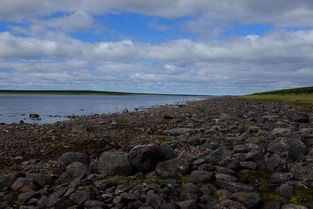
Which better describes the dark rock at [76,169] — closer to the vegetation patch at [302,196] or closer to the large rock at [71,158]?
the large rock at [71,158]

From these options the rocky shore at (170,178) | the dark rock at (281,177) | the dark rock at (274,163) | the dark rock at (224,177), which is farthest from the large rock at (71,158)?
the dark rock at (281,177)

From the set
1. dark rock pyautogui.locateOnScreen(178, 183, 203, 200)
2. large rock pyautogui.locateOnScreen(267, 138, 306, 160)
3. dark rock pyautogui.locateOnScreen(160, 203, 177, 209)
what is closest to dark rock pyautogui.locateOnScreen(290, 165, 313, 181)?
large rock pyautogui.locateOnScreen(267, 138, 306, 160)

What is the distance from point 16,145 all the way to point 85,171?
302 inches

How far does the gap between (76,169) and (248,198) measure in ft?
17.6

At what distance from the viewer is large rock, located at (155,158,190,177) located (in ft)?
36.1

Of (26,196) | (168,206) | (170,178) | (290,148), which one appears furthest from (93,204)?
(290,148)

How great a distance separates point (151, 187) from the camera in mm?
9883

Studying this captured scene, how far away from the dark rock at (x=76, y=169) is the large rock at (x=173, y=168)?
2198mm

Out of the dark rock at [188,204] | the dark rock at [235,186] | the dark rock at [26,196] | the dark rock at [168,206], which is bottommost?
the dark rock at [26,196]

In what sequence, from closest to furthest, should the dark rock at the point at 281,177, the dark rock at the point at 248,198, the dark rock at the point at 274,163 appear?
1. the dark rock at the point at 248,198
2. the dark rock at the point at 281,177
3. the dark rock at the point at 274,163

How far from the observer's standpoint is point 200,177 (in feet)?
34.0

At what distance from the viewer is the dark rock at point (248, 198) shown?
882 cm

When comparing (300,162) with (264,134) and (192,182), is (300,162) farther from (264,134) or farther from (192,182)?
(264,134)

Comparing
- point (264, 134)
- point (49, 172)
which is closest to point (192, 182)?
point (49, 172)
